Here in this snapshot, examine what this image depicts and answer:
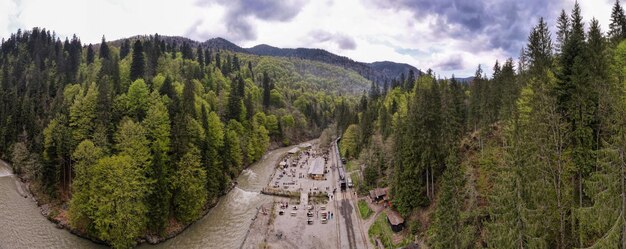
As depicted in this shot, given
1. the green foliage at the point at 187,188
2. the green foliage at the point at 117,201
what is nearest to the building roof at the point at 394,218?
the green foliage at the point at 187,188

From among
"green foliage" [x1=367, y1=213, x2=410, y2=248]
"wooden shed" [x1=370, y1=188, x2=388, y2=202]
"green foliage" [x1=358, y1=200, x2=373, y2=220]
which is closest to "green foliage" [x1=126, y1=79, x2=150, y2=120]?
"green foliage" [x1=358, y1=200, x2=373, y2=220]

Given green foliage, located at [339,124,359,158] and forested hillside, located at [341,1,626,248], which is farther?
green foliage, located at [339,124,359,158]

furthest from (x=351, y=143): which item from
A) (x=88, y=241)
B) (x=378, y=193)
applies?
(x=88, y=241)

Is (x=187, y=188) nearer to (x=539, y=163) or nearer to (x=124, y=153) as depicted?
(x=124, y=153)

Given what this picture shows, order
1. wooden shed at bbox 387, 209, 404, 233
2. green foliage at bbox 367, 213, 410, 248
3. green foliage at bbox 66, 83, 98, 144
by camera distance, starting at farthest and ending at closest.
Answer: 1. green foliage at bbox 66, 83, 98, 144
2. wooden shed at bbox 387, 209, 404, 233
3. green foliage at bbox 367, 213, 410, 248

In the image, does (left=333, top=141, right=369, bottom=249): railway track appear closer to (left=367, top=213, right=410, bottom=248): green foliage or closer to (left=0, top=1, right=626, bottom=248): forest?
(left=367, top=213, right=410, bottom=248): green foliage

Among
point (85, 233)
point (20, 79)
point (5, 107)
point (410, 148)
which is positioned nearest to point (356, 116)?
point (410, 148)
